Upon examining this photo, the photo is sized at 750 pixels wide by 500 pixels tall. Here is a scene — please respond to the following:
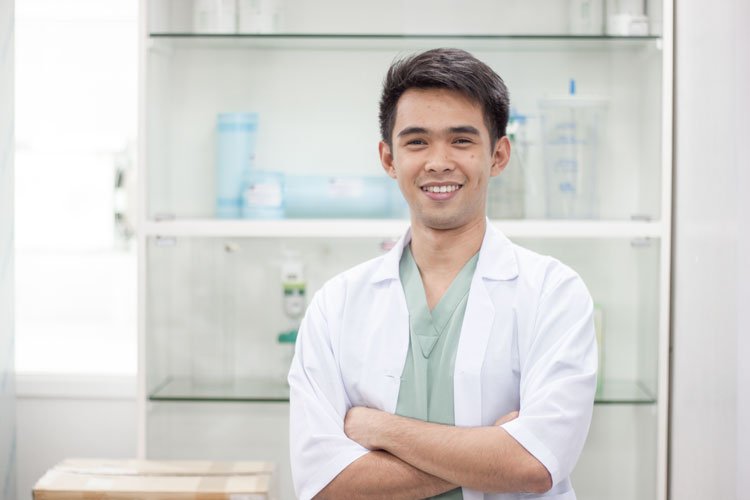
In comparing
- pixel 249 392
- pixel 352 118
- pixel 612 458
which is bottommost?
pixel 612 458

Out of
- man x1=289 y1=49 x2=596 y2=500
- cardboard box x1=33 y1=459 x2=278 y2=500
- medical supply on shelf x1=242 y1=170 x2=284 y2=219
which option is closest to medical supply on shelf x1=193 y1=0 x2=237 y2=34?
medical supply on shelf x1=242 y1=170 x2=284 y2=219

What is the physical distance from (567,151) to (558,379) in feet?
2.71

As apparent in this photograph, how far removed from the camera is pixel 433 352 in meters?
1.14

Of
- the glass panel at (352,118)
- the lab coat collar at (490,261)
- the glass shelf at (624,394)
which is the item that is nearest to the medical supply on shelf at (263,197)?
the glass panel at (352,118)

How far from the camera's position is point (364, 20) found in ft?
5.89

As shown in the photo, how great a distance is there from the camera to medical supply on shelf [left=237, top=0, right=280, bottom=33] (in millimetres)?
1673

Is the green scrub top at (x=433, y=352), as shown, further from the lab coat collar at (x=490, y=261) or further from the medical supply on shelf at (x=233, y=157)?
the medical supply on shelf at (x=233, y=157)

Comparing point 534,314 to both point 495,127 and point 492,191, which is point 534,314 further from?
point 492,191

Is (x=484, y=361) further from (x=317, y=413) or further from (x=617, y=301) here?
(x=617, y=301)

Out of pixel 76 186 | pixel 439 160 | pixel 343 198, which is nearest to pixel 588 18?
pixel 343 198

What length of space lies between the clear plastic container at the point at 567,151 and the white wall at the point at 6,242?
1349 mm

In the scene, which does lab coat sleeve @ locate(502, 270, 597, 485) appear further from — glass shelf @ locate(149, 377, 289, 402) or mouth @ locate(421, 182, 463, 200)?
→ glass shelf @ locate(149, 377, 289, 402)

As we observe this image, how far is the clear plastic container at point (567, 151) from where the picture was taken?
1706 millimetres

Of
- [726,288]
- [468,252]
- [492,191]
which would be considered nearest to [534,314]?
[468,252]
